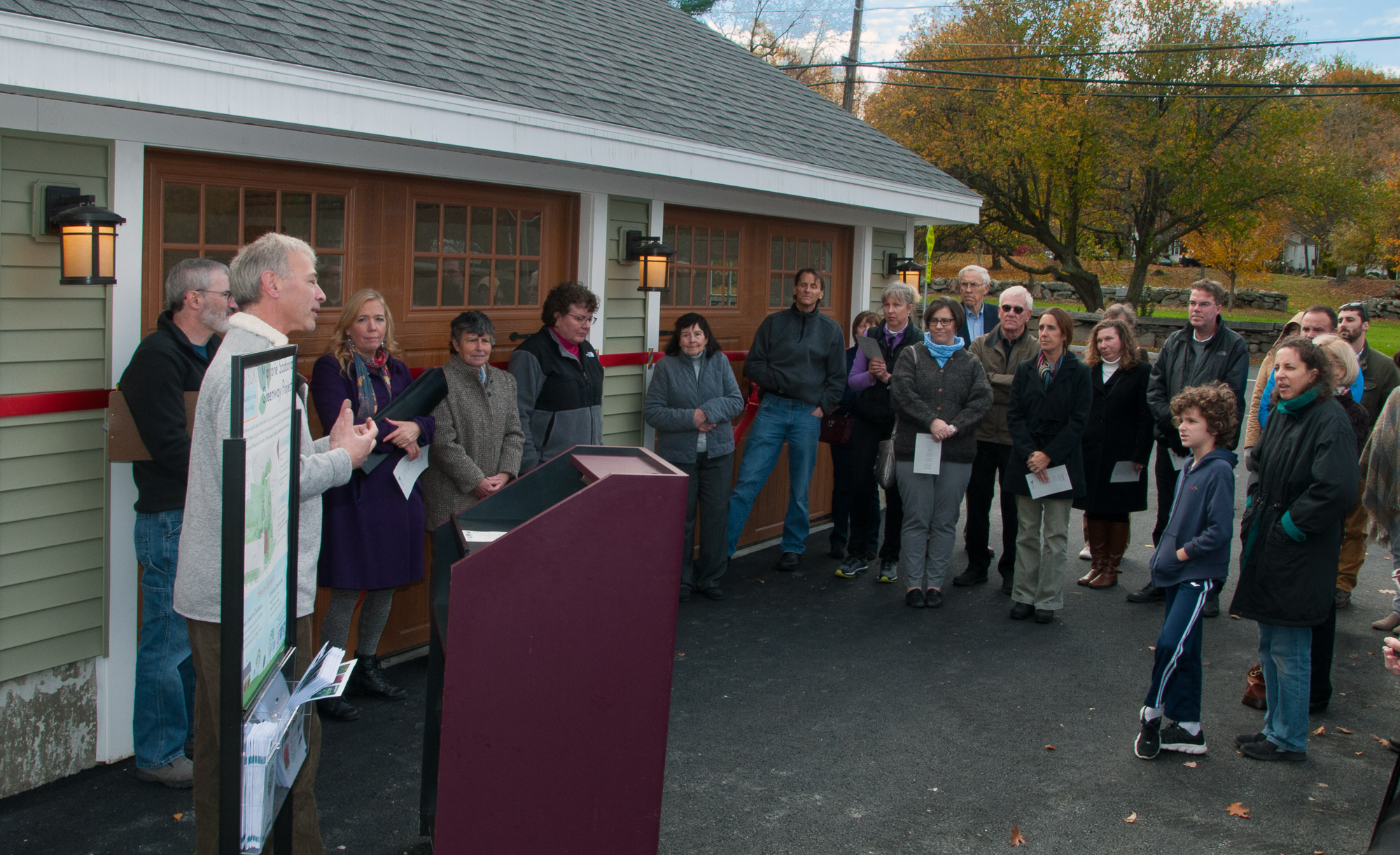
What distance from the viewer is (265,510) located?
91.1 inches

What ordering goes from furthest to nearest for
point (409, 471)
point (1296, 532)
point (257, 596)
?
point (409, 471), point (1296, 532), point (257, 596)

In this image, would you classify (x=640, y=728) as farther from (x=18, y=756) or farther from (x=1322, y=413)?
(x=1322, y=413)

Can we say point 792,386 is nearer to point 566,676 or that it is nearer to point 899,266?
point 899,266

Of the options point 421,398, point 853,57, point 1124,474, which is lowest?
point 1124,474

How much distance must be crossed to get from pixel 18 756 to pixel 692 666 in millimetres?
2921

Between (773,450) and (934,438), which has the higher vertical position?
(934,438)

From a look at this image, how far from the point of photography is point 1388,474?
4.77 m

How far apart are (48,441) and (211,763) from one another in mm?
1738

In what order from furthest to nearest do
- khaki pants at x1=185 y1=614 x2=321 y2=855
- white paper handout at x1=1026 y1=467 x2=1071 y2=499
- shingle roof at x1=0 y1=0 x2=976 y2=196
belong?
1. white paper handout at x1=1026 y1=467 x2=1071 y2=499
2. shingle roof at x1=0 y1=0 x2=976 y2=196
3. khaki pants at x1=185 y1=614 x2=321 y2=855

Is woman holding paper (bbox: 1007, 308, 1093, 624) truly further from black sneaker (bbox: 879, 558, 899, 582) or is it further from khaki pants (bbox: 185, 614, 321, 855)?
khaki pants (bbox: 185, 614, 321, 855)

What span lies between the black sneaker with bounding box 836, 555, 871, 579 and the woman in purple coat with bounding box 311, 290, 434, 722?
3.27 metres

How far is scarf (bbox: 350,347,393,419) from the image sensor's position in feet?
14.7

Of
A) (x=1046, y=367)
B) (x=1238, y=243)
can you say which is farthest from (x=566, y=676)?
(x=1238, y=243)

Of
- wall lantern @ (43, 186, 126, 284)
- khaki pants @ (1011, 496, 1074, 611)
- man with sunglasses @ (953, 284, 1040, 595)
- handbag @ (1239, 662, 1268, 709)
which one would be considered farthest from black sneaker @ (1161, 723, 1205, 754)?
wall lantern @ (43, 186, 126, 284)
